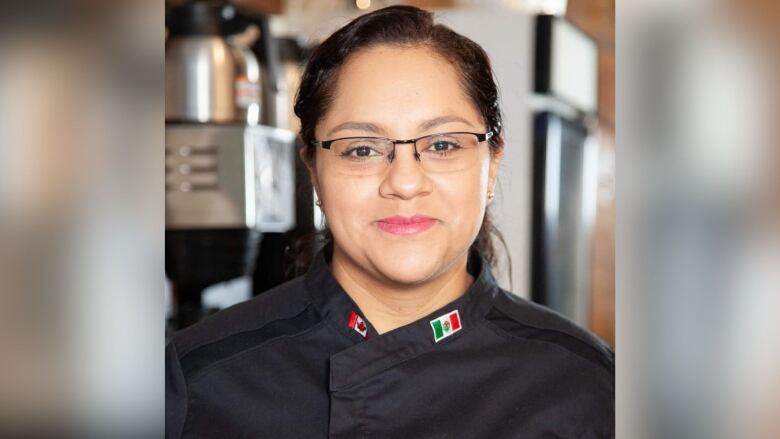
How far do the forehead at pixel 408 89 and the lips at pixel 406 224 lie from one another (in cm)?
5

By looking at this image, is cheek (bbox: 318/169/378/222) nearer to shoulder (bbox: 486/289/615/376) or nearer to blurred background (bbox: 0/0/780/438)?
shoulder (bbox: 486/289/615/376)

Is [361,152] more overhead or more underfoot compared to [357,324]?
more overhead

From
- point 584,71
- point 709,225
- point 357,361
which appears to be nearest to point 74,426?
point 709,225

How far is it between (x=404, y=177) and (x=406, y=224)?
0.03 meters

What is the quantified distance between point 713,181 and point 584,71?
0.63m

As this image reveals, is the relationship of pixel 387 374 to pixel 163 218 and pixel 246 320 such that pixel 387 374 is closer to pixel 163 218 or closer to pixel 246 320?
pixel 246 320

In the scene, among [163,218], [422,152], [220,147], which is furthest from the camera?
[220,147]

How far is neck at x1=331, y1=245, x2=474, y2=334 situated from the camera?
0.54 metres

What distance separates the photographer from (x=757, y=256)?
0.64 feet

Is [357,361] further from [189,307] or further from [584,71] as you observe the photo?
[189,307]

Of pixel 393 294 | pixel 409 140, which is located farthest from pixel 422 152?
pixel 393 294

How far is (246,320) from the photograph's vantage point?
1.82 feet

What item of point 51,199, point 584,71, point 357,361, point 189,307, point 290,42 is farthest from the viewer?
point 290,42

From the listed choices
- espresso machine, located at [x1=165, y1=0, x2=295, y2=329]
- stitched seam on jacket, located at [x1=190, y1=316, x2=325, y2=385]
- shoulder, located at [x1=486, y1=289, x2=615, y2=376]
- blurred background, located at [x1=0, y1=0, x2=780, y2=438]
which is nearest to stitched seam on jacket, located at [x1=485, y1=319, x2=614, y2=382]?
shoulder, located at [x1=486, y1=289, x2=615, y2=376]
